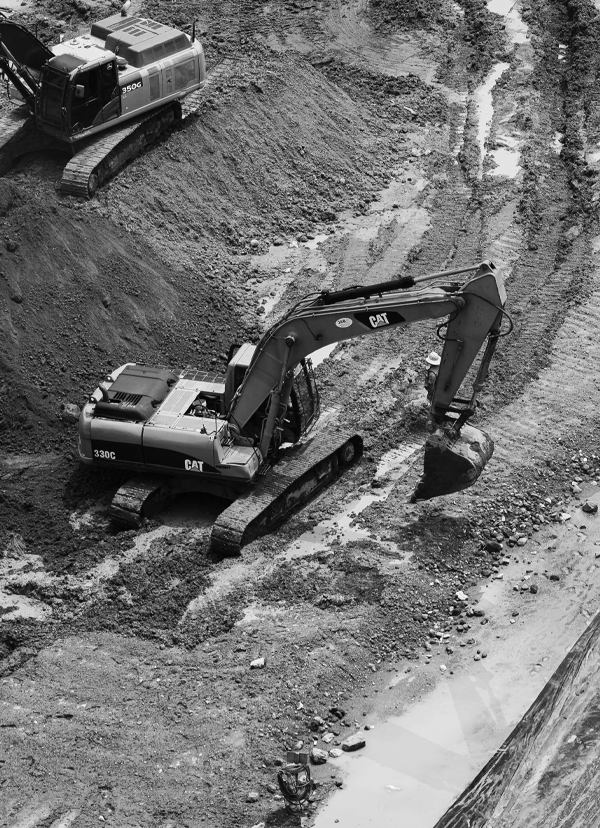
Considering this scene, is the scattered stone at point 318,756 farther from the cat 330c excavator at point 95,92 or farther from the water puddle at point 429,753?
the cat 330c excavator at point 95,92

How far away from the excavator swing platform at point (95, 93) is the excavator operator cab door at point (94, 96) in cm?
2

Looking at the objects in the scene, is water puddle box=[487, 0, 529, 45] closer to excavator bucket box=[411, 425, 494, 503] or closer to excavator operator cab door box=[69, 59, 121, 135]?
excavator operator cab door box=[69, 59, 121, 135]

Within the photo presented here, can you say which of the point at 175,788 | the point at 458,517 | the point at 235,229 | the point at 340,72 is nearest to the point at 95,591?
the point at 175,788

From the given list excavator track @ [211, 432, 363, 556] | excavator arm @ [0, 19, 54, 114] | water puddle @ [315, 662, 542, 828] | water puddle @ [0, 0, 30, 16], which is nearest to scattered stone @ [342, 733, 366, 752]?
water puddle @ [315, 662, 542, 828]

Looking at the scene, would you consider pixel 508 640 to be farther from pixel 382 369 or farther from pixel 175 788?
pixel 382 369

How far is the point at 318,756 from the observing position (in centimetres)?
1165

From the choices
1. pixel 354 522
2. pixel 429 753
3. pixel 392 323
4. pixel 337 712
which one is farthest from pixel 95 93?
pixel 429 753

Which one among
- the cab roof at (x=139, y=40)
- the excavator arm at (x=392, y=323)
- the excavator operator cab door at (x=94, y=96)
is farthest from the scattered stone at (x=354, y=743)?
the cab roof at (x=139, y=40)

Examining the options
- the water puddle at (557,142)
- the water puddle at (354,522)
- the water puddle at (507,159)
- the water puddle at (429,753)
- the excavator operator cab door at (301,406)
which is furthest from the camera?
the water puddle at (557,142)

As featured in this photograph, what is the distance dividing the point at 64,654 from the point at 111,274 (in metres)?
7.85

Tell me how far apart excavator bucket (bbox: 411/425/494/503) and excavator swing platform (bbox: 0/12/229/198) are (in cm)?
874

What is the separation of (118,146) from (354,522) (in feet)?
31.7

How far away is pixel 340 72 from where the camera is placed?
2683 centimetres

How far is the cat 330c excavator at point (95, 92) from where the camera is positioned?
20.7 m
